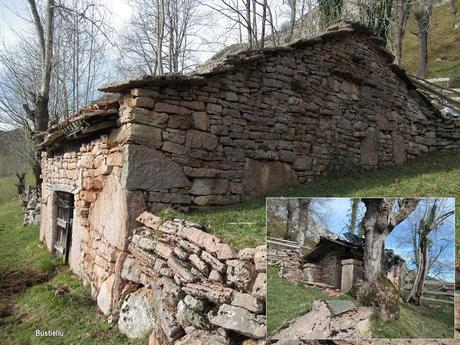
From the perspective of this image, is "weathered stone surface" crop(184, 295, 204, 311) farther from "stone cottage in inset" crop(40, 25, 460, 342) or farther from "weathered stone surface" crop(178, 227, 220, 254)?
"stone cottage in inset" crop(40, 25, 460, 342)

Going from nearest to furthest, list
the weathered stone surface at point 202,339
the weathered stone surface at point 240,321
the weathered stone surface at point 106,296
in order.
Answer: the weathered stone surface at point 240,321 < the weathered stone surface at point 202,339 < the weathered stone surface at point 106,296

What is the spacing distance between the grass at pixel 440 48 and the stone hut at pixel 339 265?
23227 millimetres

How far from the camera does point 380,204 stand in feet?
7.97

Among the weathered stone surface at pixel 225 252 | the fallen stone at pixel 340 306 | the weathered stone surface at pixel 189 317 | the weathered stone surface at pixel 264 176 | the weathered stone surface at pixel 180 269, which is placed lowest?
the weathered stone surface at pixel 189 317

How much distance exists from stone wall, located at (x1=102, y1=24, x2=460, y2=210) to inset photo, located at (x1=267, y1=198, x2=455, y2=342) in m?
2.91

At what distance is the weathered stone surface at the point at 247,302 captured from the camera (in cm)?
285

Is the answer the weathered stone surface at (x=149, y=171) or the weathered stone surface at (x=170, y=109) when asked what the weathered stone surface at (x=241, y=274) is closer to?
the weathered stone surface at (x=149, y=171)

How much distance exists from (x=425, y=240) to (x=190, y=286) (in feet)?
6.56

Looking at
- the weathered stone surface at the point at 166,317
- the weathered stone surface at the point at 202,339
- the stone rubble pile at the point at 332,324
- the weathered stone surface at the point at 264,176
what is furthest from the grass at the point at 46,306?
the weathered stone surface at the point at 264,176

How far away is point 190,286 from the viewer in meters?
3.45

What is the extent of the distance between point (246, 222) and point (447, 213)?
2.47 metres

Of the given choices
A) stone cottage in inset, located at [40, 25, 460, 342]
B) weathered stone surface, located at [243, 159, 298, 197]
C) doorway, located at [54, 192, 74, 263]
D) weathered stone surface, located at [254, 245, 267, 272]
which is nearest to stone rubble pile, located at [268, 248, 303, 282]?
weathered stone surface, located at [254, 245, 267, 272]

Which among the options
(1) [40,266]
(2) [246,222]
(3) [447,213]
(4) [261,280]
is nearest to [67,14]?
(1) [40,266]

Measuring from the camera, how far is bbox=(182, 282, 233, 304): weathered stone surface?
312 cm
